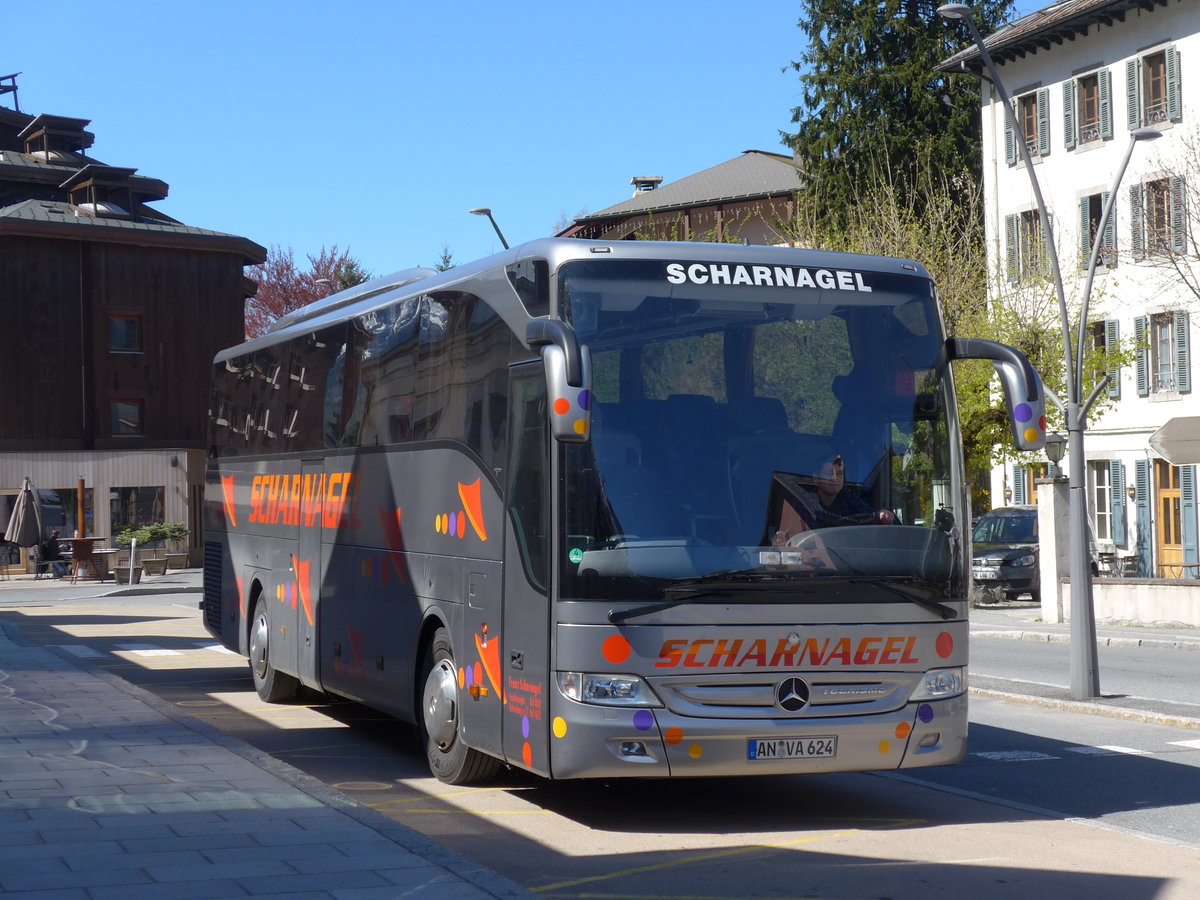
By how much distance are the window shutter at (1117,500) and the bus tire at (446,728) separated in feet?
115

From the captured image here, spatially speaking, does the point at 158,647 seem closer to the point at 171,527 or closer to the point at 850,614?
the point at 850,614

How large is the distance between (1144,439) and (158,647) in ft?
90.9

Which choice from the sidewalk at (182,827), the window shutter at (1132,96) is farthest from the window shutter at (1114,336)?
the sidewalk at (182,827)

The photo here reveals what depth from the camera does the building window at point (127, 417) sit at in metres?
55.7

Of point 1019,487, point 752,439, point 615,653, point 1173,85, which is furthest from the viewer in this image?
point 1019,487

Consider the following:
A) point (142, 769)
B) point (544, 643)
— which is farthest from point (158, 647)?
point (544, 643)

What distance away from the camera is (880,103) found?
176 ft

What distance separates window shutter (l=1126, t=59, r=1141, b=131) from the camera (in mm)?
41656

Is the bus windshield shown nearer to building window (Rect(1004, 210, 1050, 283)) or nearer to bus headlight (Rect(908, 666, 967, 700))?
bus headlight (Rect(908, 666, 967, 700))

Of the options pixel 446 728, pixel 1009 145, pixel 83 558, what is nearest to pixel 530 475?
pixel 446 728

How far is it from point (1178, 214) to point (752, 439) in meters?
27.8

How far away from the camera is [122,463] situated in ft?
171

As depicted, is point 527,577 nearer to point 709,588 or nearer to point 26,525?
point 709,588

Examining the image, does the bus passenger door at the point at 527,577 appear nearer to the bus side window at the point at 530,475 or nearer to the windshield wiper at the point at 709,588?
the bus side window at the point at 530,475
